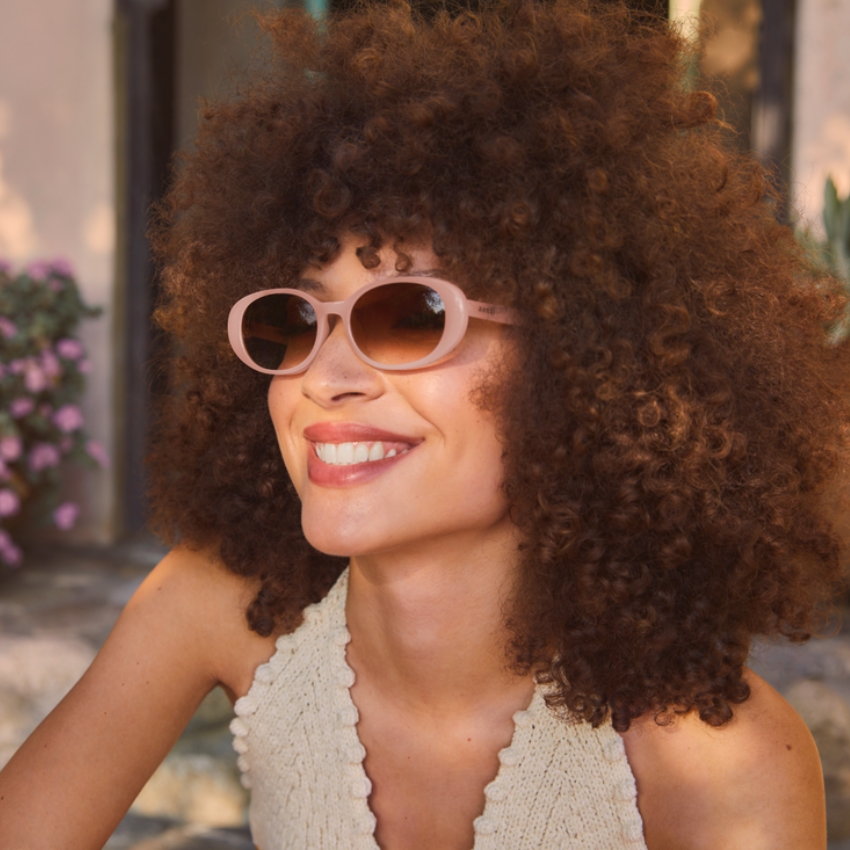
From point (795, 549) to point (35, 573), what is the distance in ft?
12.6

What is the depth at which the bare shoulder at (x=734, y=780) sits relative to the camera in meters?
1.52

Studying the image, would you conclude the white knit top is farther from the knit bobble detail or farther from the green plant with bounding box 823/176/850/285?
the green plant with bounding box 823/176/850/285

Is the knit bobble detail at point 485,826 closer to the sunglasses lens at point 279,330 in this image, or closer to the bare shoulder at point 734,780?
the bare shoulder at point 734,780

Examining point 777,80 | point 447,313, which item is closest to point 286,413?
point 447,313

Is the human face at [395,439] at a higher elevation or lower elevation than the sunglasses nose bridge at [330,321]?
lower

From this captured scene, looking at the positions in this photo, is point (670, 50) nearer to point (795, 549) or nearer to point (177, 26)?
point (795, 549)

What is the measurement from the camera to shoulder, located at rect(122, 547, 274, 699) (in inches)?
79.2

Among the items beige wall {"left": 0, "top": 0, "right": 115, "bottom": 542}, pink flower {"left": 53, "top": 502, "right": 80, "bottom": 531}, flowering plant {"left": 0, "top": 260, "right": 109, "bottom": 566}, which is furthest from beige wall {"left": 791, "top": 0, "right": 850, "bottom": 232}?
pink flower {"left": 53, "top": 502, "right": 80, "bottom": 531}

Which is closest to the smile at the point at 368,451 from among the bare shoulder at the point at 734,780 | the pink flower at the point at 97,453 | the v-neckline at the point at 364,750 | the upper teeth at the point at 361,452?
the upper teeth at the point at 361,452

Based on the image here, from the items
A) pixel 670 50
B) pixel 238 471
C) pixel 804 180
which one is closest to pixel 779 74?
pixel 804 180

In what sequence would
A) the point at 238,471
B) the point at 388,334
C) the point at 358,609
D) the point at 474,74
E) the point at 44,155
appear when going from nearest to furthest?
the point at 388,334 → the point at 474,74 → the point at 358,609 → the point at 238,471 → the point at 44,155

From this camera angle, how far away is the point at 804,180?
416 centimetres

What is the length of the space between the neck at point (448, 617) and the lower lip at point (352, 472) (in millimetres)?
232

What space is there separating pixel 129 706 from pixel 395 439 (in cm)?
86
